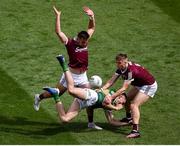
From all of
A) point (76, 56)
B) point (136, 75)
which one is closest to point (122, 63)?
point (136, 75)

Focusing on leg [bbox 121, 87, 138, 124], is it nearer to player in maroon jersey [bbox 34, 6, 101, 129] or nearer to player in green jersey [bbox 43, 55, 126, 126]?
player in green jersey [bbox 43, 55, 126, 126]

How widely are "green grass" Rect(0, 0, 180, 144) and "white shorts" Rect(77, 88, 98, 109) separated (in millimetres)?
666

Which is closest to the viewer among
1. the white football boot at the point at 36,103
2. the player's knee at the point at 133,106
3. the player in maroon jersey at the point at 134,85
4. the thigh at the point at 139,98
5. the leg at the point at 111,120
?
the player in maroon jersey at the point at 134,85

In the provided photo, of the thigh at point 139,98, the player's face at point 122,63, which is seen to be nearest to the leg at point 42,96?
the player's face at point 122,63

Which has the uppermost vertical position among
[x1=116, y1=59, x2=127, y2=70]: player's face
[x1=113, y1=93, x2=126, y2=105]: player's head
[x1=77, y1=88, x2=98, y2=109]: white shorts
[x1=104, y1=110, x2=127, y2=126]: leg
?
[x1=116, y1=59, x2=127, y2=70]: player's face

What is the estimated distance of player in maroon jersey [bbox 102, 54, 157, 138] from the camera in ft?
50.3

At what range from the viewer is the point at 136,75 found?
51.1 ft

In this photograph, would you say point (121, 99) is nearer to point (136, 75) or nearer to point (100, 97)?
point (100, 97)

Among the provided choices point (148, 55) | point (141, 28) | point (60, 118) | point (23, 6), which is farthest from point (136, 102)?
point (23, 6)

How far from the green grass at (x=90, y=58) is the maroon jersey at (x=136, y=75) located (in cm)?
105

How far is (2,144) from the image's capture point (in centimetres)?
1470

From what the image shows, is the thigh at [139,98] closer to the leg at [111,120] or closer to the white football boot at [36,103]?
the leg at [111,120]

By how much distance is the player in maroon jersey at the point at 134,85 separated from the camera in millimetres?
15344

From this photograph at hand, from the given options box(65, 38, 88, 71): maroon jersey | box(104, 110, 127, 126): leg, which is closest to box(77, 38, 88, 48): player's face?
box(65, 38, 88, 71): maroon jersey
